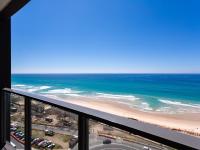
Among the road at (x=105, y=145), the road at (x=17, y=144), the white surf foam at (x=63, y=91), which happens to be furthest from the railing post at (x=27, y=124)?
the white surf foam at (x=63, y=91)

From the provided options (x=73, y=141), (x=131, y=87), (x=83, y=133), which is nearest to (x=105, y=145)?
(x=83, y=133)

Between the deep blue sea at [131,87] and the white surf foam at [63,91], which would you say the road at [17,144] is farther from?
the white surf foam at [63,91]

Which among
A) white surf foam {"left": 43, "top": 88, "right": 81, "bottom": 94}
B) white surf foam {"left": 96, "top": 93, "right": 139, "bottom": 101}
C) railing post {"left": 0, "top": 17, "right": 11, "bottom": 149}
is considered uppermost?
railing post {"left": 0, "top": 17, "right": 11, "bottom": 149}

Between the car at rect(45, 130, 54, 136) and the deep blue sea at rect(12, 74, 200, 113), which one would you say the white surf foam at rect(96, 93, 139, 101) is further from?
the car at rect(45, 130, 54, 136)

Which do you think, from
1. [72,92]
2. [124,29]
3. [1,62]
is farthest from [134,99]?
[1,62]

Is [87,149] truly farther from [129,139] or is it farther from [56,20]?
[56,20]

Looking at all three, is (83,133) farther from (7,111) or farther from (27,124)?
(7,111)

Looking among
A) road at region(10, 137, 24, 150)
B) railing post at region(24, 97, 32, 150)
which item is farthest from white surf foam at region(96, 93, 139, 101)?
railing post at region(24, 97, 32, 150)
